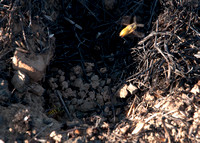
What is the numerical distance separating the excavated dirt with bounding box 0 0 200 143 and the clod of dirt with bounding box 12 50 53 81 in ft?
0.03

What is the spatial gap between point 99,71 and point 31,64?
0.90 metres

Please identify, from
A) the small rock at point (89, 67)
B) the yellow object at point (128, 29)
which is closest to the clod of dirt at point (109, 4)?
the yellow object at point (128, 29)

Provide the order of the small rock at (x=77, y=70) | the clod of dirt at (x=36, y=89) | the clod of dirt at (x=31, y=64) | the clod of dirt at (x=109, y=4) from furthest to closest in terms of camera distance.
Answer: the clod of dirt at (x=109, y=4) → the small rock at (x=77, y=70) → the clod of dirt at (x=36, y=89) → the clod of dirt at (x=31, y=64)

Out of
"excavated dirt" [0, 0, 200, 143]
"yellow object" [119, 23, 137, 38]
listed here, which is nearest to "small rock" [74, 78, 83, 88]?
"excavated dirt" [0, 0, 200, 143]

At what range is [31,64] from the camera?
238 centimetres

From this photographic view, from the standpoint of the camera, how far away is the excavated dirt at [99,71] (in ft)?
6.99

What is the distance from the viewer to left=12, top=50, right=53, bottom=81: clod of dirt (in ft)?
7.64

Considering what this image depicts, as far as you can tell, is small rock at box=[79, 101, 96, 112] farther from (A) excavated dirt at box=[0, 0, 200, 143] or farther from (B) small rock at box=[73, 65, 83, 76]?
(B) small rock at box=[73, 65, 83, 76]

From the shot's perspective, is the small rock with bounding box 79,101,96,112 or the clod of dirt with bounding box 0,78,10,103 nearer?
the clod of dirt with bounding box 0,78,10,103

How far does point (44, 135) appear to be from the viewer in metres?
2.08

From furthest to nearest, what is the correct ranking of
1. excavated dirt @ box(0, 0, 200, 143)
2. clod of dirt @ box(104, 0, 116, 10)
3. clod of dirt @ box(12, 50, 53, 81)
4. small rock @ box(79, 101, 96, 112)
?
1. clod of dirt @ box(104, 0, 116, 10)
2. small rock @ box(79, 101, 96, 112)
3. clod of dirt @ box(12, 50, 53, 81)
4. excavated dirt @ box(0, 0, 200, 143)

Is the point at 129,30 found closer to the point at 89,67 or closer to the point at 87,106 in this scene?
the point at 89,67

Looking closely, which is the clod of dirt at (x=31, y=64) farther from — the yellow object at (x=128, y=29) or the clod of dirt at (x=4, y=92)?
the yellow object at (x=128, y=29)

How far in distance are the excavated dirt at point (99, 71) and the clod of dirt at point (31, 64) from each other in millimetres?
10
